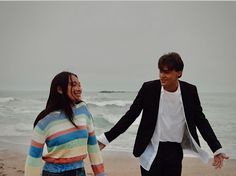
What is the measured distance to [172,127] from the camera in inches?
107

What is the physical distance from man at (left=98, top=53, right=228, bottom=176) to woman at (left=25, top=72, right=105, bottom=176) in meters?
0.60

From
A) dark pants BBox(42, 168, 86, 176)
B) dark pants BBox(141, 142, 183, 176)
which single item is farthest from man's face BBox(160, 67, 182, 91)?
dark pants BBox(42, 168, 86, 176)

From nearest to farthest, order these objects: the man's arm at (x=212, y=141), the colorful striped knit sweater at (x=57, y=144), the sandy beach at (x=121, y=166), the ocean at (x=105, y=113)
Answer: the colorful striped knit sweater at (x=57, y=144), the man's arm at (x=212, y=141), the sandy beach at (x=121, y=166), the ocean at (x=105, y=113)

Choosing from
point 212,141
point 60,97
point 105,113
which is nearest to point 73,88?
point 60,97

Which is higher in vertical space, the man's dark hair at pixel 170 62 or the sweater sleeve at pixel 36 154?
the man's dark hair at pixel 170 62

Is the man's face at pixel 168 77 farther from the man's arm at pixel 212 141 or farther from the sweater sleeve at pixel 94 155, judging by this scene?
the sweater sleeve at pixel 94 155

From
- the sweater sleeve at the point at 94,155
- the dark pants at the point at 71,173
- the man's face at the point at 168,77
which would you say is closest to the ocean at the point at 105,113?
the man's face at the point at 168,77

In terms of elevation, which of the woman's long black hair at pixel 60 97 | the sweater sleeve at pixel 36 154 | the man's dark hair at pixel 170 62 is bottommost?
the sweater sleeve at pixel 36 154

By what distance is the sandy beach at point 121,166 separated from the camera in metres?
5.93

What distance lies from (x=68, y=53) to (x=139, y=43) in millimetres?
2390

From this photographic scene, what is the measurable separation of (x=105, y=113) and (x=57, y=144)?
10178 mm

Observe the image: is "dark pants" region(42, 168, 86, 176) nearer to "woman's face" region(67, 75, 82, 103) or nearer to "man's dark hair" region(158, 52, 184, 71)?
"woman's face" region(67, 75, 82, 103)

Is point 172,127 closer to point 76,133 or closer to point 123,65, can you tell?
point 76,133

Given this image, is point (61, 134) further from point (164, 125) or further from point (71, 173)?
point (164, 125)
